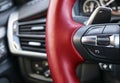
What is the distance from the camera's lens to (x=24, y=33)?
1260mm

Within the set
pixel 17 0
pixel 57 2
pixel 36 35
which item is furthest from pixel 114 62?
pixel 17 0

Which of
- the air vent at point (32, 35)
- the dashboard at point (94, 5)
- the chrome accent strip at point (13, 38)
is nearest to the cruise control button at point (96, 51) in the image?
the dashboard at point (94, 5)

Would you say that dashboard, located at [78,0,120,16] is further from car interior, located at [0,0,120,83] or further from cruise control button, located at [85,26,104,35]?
cruise control button, located at [85,26,104,35]

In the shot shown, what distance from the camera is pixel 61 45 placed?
78 cm

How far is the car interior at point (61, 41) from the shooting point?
748 mm

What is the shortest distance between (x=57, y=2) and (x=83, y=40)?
0.12 meters

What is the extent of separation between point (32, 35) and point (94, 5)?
312 mm

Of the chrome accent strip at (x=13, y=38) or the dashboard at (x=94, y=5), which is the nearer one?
the dashboard at (x=94, y=5)

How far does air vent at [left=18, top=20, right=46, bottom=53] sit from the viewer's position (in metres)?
1.19

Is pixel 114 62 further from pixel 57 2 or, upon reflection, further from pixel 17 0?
pixel 17 0

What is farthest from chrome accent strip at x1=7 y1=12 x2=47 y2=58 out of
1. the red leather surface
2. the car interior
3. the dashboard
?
the red leather surface

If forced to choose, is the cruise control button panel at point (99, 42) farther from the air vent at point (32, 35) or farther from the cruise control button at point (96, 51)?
the air vent at point (32, 35)

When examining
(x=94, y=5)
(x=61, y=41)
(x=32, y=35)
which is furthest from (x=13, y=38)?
(x=61, y=41)

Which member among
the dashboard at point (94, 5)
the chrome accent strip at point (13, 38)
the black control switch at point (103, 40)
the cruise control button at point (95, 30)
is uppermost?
the dashboard at point (94, 5)
